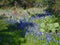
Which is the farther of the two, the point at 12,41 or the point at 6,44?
the point at 12,41

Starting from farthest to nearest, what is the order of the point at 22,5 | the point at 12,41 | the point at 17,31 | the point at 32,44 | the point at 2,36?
the point at 22,5
the point at 17,31
the point at 2,36
the point at 12,41
the point at 32,44

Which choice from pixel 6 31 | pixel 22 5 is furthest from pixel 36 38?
pixel 22 5

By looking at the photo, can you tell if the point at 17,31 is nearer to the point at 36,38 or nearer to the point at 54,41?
the point at 36,38

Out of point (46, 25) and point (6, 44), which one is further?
point (46, 25)

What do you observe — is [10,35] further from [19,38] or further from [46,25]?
[46,25]

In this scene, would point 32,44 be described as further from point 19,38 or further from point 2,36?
point 2,36

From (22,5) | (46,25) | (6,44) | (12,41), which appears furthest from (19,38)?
(22,5)

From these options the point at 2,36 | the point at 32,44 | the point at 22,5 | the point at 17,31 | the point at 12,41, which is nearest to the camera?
the point at 32,44

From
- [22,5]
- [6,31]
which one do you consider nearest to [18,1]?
[22,5]
